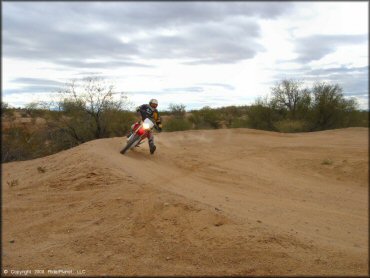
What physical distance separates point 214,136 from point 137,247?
11.1m

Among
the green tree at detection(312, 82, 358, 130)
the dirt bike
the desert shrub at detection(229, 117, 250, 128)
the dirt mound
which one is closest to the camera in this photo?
the dirt mound

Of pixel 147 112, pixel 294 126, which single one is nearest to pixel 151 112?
pixel 147 112

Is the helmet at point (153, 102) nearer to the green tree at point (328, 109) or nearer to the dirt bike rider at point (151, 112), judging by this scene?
the dirt bike rider at point (151, 112)

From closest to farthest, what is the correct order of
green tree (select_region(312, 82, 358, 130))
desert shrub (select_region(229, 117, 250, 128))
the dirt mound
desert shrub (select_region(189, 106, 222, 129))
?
the dirt mound, green tree (select_region(312, 82, 358, 130)), desert shrub (select_region(229, 117, 250, 128)), desert shrub (select_region(189, 106, 222, 129))

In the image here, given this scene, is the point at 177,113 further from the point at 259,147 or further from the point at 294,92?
the point at 259,147

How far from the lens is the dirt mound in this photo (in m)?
5.00

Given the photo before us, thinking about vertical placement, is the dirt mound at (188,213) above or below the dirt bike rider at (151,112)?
below

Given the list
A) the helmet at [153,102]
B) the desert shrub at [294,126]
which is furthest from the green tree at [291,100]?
the helmet at [153,102]

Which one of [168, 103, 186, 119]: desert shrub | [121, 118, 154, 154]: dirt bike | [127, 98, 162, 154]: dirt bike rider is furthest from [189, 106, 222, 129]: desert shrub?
[121, 118, 154, 154]: dirt bike

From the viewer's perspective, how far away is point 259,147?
1412 centimetres

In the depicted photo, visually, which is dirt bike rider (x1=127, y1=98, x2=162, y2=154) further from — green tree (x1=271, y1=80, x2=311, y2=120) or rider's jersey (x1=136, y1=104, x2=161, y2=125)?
green tree (x1=271, y1=80, x2=311, y2=120)

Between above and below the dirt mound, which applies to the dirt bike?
above

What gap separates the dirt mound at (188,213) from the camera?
5004mm

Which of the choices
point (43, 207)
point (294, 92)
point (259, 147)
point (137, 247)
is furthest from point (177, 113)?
point (137, 247)
